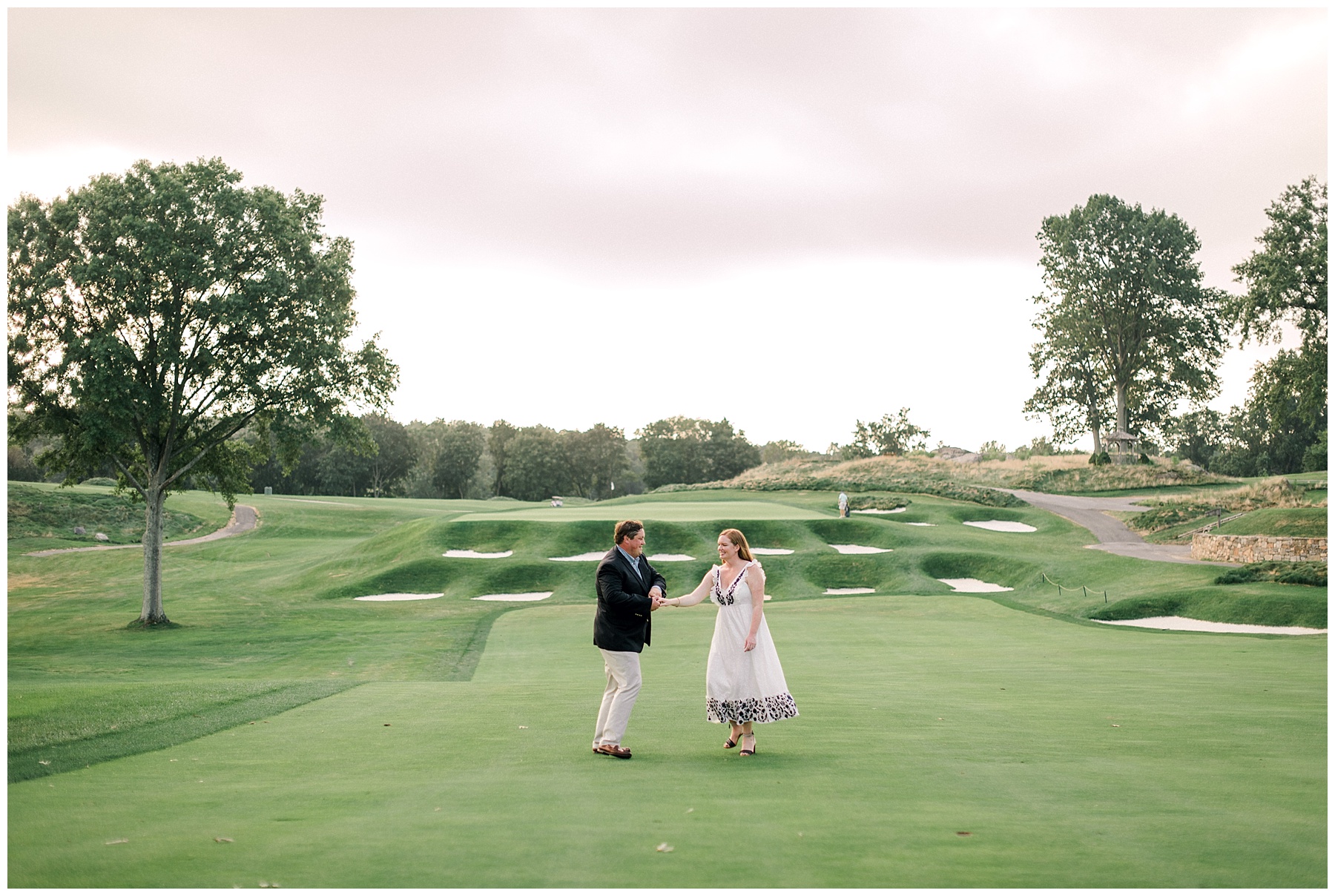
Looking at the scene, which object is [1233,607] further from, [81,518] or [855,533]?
[81,518]

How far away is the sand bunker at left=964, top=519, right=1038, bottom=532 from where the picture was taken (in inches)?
1674

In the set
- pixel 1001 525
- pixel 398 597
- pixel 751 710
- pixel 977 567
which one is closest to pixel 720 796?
pixel 751 710

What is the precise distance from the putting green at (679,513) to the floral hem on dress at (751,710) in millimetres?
29489

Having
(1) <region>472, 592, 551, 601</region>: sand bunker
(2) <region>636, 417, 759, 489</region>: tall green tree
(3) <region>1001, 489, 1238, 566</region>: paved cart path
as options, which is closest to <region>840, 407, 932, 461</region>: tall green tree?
(2) <region>636, 417, 759, 489</region>: tall green tree

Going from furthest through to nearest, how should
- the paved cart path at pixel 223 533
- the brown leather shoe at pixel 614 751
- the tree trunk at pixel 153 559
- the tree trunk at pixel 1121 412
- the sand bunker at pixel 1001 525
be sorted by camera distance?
the tree trunk at pixel 1121 412 → the sand bunker at pixel 1001 525 → the paved cart path at pixel 223 533 → the tree trunk at pixel 153 559 → the brown leather shoe at pixel 614 751

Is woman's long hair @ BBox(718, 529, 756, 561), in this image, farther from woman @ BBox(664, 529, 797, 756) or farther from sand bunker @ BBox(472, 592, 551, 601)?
sand bunker @ BBox(472, 592, 551, 601)

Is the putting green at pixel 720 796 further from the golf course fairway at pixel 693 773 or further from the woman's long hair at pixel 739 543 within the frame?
the woman's long hair at pixel 739 543

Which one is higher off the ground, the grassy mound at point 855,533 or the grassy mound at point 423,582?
the grassy mound at point 855,533

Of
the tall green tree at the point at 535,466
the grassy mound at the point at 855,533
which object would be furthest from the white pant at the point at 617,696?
the tall green tree at the point at 535,466

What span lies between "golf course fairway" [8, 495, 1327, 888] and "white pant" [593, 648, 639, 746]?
33 centimetres

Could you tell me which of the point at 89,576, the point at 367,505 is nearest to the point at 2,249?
the point at 89,576

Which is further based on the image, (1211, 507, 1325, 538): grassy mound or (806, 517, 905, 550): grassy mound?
(806, 517, 905, 550): grassy mound

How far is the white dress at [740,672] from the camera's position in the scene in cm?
860

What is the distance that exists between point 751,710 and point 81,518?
4891 centimetres
